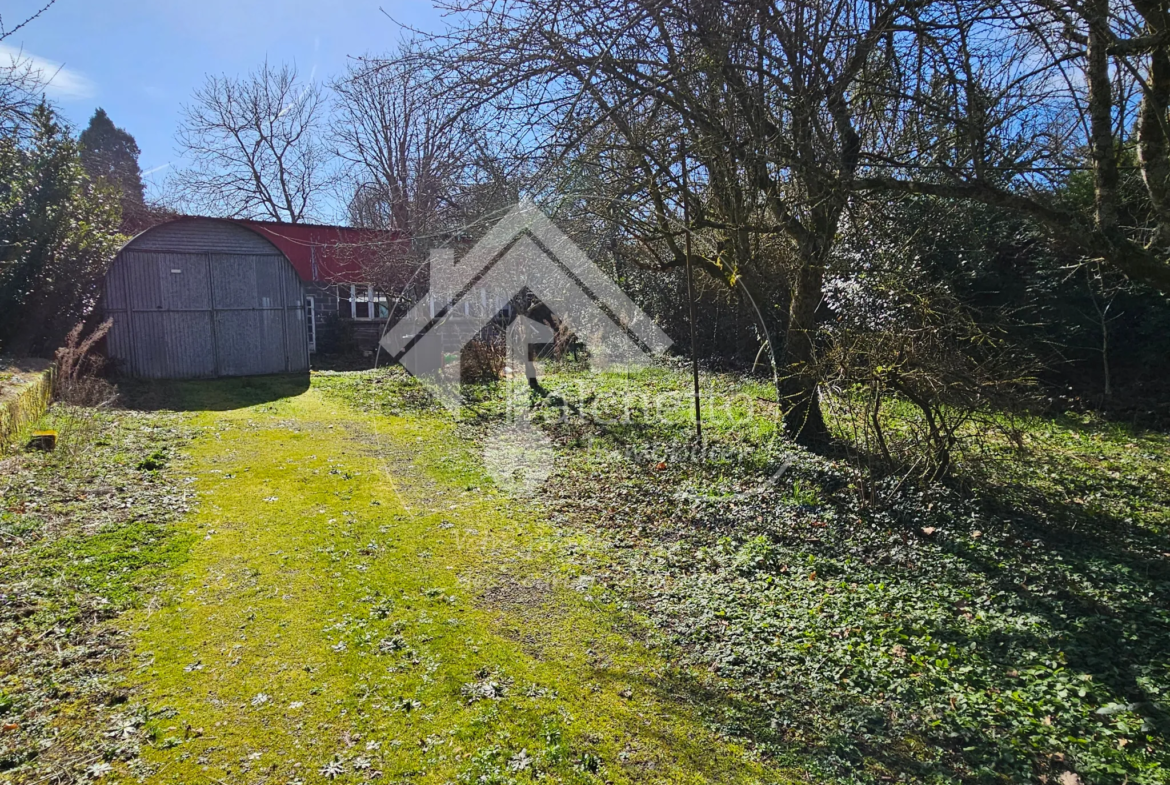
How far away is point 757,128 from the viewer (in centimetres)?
468

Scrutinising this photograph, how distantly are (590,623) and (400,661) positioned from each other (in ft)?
3.67

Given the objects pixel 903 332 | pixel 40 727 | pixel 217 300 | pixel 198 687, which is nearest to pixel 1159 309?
pixel 903 332

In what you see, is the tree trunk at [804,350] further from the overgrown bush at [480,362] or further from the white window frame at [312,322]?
the white window frame at [312,322]

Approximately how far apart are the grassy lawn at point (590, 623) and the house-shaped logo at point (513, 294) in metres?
4.44

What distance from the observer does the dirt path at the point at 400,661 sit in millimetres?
2463

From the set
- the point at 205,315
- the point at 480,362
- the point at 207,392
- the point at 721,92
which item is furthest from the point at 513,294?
the point at 721,92

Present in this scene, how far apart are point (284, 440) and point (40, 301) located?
20.3ft

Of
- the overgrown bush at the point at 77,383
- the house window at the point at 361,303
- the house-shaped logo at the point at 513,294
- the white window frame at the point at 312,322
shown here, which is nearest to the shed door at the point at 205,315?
the overgrown bush at the point at 77,383

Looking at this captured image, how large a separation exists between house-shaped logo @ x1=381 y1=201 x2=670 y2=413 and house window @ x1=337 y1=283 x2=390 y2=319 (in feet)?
8.97

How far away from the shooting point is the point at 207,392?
11.5 m

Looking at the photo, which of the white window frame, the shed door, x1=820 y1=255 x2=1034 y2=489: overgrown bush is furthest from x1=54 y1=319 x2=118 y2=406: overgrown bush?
x1=820 y1=255 x2=1034 y2=489: overgrown bush

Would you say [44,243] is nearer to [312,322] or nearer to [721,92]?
[312,322]

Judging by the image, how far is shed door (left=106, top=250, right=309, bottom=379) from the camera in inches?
481

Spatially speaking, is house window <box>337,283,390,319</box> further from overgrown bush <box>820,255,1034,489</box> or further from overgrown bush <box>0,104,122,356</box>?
overgrown bush <box>820,255,1034,489</box>
